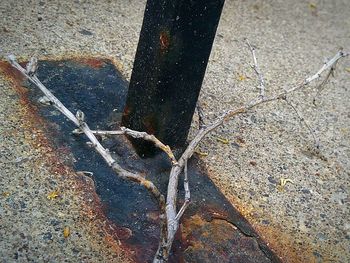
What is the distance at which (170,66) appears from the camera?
1562mm

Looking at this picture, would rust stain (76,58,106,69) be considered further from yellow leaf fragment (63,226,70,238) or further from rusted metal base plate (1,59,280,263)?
yellow leaf fragment (63,226,70,238)

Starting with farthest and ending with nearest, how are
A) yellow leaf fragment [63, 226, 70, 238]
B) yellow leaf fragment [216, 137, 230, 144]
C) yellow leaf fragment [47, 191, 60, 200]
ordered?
yellow leaf fragment [216, 137, 230, 144] → yellow leaf fragment [47, 191, 60, 200] → yellow leaf fragment [63, 226, 70, 238]

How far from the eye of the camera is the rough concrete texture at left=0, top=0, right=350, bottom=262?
1.46 metres

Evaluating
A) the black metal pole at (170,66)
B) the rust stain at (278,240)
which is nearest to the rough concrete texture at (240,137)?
the rust stain at (278,240)


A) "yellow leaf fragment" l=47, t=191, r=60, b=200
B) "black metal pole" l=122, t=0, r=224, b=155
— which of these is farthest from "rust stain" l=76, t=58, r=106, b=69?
"yellow leaf fragment" l=47, t=191, r=60, b=200

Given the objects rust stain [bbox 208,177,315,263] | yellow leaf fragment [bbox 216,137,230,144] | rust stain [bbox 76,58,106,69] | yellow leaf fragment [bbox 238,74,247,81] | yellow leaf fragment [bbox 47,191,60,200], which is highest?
yellow leaf fragment [bbox 238,74,247,81]

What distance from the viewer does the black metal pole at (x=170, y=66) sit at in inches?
58.7

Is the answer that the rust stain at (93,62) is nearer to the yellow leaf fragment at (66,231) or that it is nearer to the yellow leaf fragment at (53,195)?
the yellow leaf fragment at (53,195)

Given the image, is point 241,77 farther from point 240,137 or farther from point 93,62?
point 93,62

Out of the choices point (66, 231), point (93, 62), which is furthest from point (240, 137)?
point (66, 231)

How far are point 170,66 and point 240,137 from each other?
2.10 ft

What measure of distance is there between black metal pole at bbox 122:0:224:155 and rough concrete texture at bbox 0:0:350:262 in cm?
30

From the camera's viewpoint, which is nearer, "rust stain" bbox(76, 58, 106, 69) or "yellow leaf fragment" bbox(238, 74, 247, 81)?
"rust stain" bbox(76, 58, 106, 69)

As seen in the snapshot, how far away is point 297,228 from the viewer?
1.68 m
